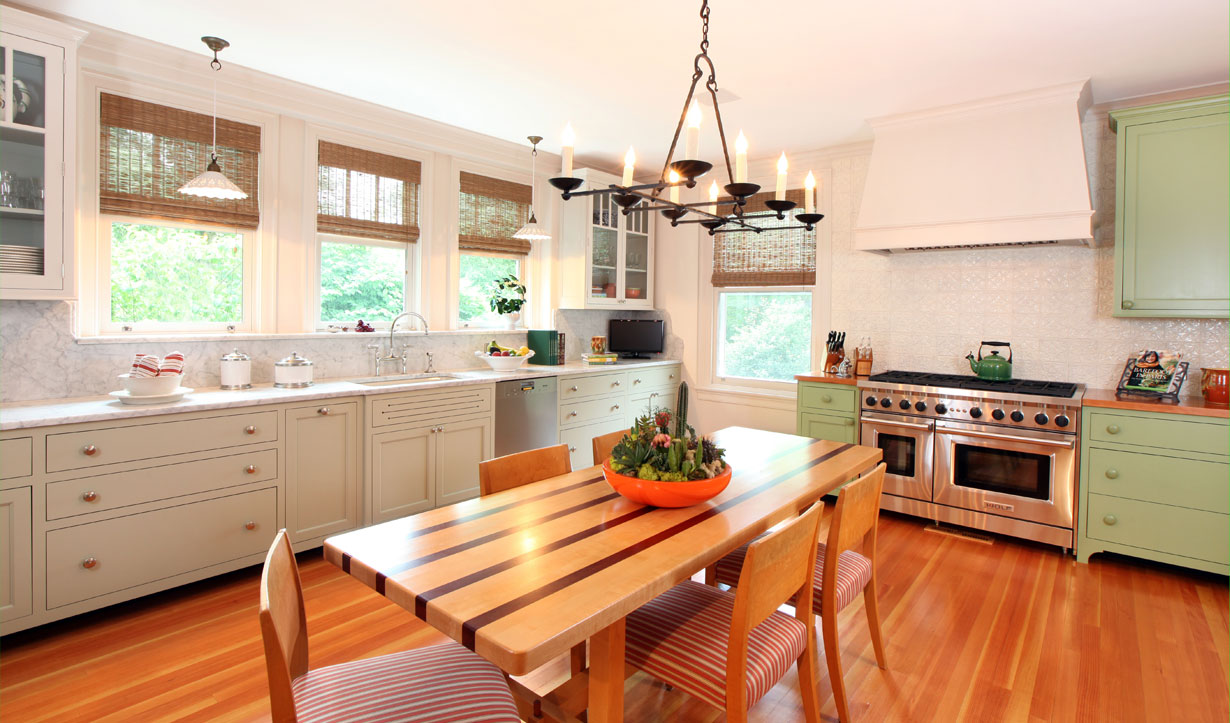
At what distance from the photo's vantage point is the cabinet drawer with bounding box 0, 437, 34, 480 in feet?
7.62

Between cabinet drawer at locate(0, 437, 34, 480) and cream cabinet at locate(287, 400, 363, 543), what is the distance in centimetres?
96

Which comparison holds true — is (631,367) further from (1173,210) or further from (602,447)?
(1173,210)

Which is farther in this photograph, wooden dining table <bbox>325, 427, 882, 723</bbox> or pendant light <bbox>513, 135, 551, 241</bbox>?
pendant light <bbox>513, 135, 551, 241</bbox>

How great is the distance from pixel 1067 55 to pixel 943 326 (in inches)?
71.3

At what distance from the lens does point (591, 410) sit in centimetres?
483

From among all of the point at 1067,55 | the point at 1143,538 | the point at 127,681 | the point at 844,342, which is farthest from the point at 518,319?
the point at 1143,538

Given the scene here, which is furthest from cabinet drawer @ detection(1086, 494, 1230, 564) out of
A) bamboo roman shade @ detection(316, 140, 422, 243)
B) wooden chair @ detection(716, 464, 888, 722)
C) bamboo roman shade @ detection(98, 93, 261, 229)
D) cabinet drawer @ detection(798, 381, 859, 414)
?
bamboo roman shade @ detection(98, 93, 261, 229)

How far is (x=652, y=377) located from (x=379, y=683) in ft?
13.4

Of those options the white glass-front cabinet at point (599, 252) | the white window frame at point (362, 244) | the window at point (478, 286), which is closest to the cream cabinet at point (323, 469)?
the white window frame at point (362, 244)

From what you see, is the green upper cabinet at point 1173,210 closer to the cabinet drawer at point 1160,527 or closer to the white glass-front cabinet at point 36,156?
the cabinet drawer at point 1160,527

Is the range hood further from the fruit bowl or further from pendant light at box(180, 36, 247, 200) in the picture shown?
pendant light at box(180, 36, 247, 200)

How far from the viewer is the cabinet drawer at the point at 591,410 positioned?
4.63 meters

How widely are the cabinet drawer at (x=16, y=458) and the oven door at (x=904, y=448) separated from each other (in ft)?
14.0

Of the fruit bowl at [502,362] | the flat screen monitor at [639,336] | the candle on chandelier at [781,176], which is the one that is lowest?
the fruit bowl at [502,362]
